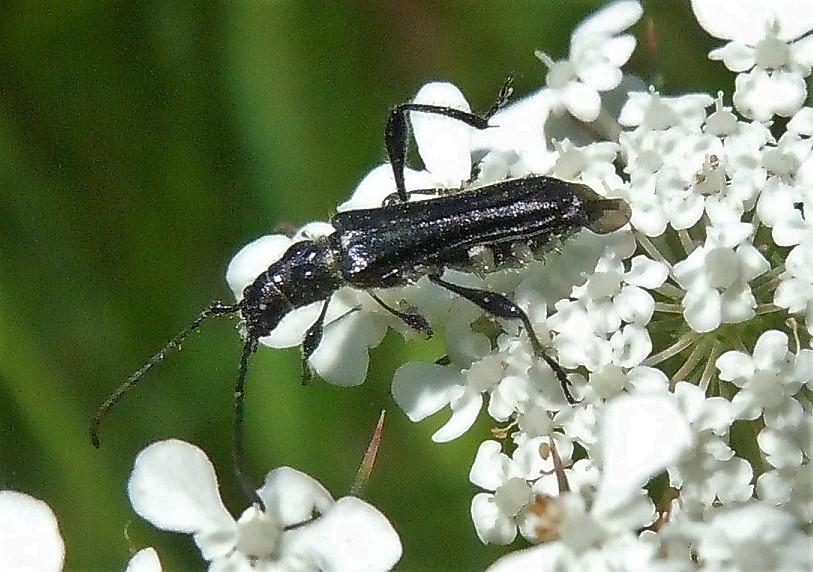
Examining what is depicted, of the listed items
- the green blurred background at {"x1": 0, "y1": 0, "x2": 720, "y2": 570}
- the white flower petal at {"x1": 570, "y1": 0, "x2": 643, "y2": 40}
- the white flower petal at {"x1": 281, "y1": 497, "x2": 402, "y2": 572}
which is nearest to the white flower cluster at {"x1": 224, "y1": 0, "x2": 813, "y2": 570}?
the white flower petal at {"x1": 570, "y1": 0, "x2": 643, "y2": 40}

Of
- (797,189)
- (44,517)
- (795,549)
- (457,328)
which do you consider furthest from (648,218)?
(44,517)

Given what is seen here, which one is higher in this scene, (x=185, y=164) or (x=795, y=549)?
(x=185, y=164)

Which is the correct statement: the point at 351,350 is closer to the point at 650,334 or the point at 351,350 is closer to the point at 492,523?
the point at 492,523

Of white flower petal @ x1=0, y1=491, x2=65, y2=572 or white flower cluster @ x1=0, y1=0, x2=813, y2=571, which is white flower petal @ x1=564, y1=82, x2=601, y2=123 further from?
white flower petal @ x1=0, y1=491, x2=65, y2=572

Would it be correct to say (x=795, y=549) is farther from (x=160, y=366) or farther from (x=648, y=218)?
(x=160, y=366)

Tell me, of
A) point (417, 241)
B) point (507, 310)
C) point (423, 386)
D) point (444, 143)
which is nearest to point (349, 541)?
point (423, 386)

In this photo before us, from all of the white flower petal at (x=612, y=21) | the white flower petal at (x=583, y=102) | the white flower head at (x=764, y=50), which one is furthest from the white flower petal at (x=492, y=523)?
the white flower petal at (x=612, y=21)
